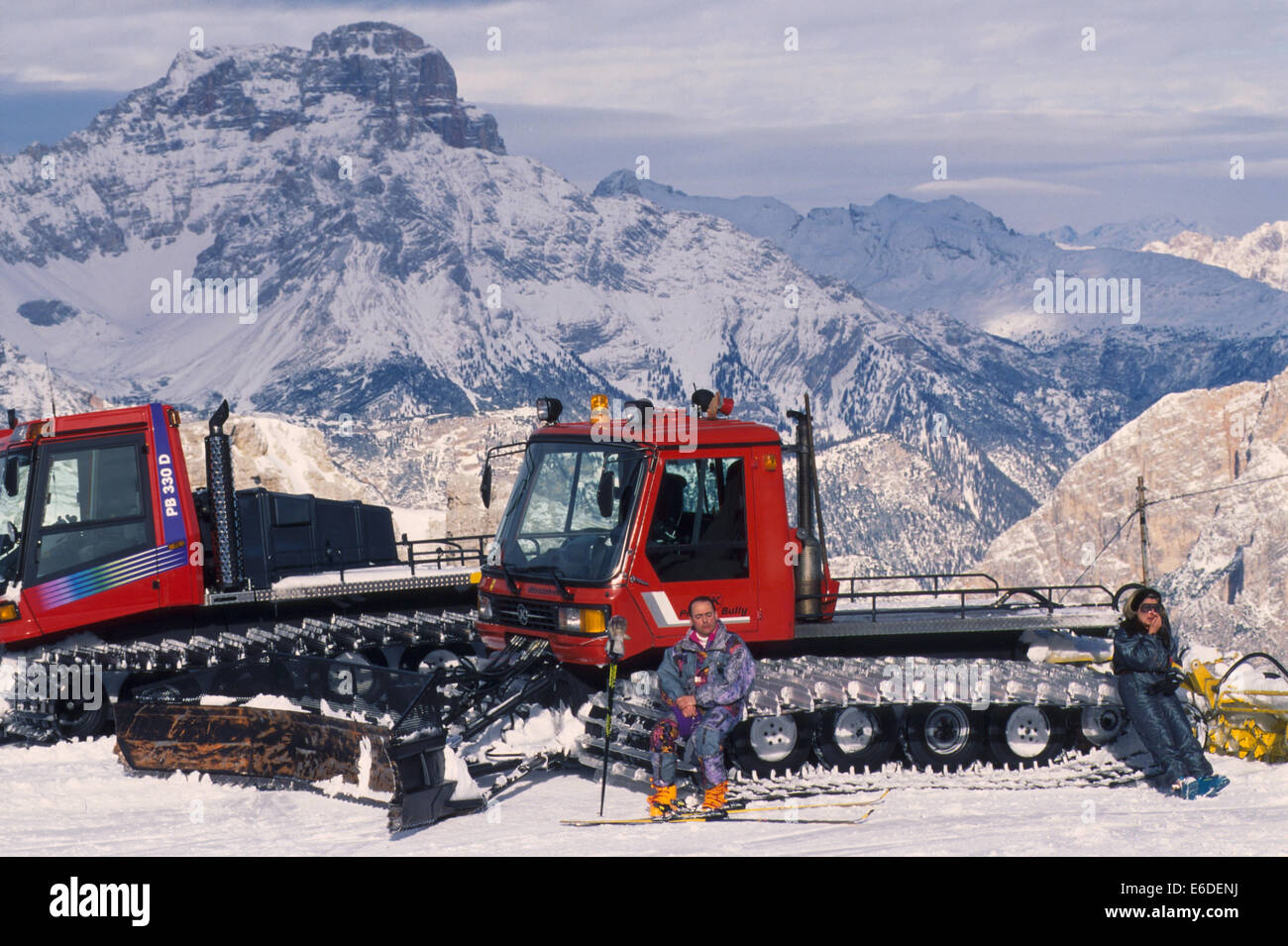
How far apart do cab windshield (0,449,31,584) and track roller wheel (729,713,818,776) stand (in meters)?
7.50

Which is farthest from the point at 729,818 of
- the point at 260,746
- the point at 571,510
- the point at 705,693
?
the point at 260,746

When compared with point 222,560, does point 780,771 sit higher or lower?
lower

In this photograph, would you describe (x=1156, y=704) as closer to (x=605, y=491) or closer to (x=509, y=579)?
(x=605, y=491)

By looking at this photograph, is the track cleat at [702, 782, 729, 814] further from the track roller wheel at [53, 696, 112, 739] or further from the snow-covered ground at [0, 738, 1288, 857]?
the track roller wheel at [53, 696, 112, 739]

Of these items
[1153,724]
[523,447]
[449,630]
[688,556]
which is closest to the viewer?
[1153,724]

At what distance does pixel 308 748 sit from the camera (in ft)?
39.8

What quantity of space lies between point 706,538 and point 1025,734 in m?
3.22

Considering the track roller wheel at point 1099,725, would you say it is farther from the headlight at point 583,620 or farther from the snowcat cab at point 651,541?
the headlight at point 583,620

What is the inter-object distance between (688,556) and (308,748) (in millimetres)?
3550

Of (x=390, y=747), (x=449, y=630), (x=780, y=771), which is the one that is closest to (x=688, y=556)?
(x=780, y=771)

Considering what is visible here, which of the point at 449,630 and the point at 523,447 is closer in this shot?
the point at 523,447

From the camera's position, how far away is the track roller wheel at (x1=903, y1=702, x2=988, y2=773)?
41.2 feet

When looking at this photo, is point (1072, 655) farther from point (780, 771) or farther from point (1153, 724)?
point (780, 771)

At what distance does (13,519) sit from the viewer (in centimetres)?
1482
